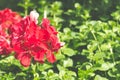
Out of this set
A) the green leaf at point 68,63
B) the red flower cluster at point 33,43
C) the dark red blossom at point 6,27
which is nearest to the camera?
the red flower cluster at point 33,43

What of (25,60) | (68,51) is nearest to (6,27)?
(68,51)

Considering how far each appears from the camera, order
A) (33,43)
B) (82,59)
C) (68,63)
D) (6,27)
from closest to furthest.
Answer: (33,43) → (68,63) → (82,59) → (6,27)

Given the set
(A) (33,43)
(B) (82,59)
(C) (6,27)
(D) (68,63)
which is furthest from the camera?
(C) (6,27)

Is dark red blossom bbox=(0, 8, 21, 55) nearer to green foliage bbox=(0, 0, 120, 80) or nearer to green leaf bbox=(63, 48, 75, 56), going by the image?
green foliage bbox=(0, 0, 120, 80)

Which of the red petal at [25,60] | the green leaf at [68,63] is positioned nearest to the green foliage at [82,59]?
the green leaf at [68,63]

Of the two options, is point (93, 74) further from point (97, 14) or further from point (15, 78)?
point (97, 14)

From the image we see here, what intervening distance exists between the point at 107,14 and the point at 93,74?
116 cm

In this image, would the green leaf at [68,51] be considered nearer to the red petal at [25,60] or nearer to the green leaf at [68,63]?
the green leaf at [68,63]

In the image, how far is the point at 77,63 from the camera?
2.74m

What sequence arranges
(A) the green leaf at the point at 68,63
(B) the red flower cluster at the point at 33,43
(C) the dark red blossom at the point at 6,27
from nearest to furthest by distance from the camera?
(B) the red flower cluster at the point at 33,43
(C) the dark red blossom at the point at 6,27
(A) the green leaf at the point at 68,63

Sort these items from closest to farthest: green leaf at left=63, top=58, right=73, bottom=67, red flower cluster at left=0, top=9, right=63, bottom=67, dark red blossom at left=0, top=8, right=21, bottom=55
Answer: red flower cluster at left=0, top=9, right=63, bottom=67, dark red blossom at left=0, top=8, right=21, bottom=55, green leaf at left=63, top=58, right=73, bottom=67

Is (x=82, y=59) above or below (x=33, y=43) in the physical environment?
above

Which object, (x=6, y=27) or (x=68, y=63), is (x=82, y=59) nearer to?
(x=68, y=63)

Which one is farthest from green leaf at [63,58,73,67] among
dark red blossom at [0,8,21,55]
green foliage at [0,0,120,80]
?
dark red blossom at [0,8,21,55]
